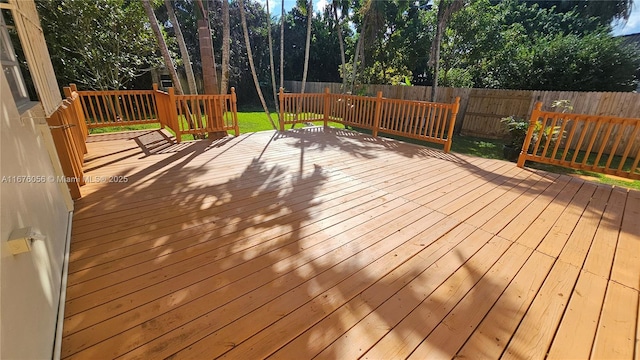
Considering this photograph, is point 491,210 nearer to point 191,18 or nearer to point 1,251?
point 1,251

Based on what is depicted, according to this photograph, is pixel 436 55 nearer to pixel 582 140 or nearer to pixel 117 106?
pixel 582 140

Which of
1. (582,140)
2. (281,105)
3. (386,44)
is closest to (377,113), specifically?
(281,105)

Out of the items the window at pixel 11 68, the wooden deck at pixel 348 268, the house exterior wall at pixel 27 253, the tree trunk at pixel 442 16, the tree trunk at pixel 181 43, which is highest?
the tree trunk at pixel 442 16

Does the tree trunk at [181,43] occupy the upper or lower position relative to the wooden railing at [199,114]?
upper

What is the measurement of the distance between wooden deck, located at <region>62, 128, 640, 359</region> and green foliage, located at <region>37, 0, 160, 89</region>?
613 centimetres

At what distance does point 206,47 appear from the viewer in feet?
17.9

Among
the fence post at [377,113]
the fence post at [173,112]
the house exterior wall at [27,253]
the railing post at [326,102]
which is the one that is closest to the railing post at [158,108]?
the fence post at [173,112]

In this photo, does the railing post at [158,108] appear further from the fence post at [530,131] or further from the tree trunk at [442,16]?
the tree trunk at [442,16]

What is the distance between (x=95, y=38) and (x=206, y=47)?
13.9ft

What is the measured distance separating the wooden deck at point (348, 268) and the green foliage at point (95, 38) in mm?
6133

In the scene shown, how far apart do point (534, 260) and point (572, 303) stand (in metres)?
0.40

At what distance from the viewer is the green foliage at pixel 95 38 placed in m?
6.81

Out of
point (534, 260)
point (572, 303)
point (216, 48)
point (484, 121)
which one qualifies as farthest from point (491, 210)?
point (216, 48)

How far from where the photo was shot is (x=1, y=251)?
2.94ft
